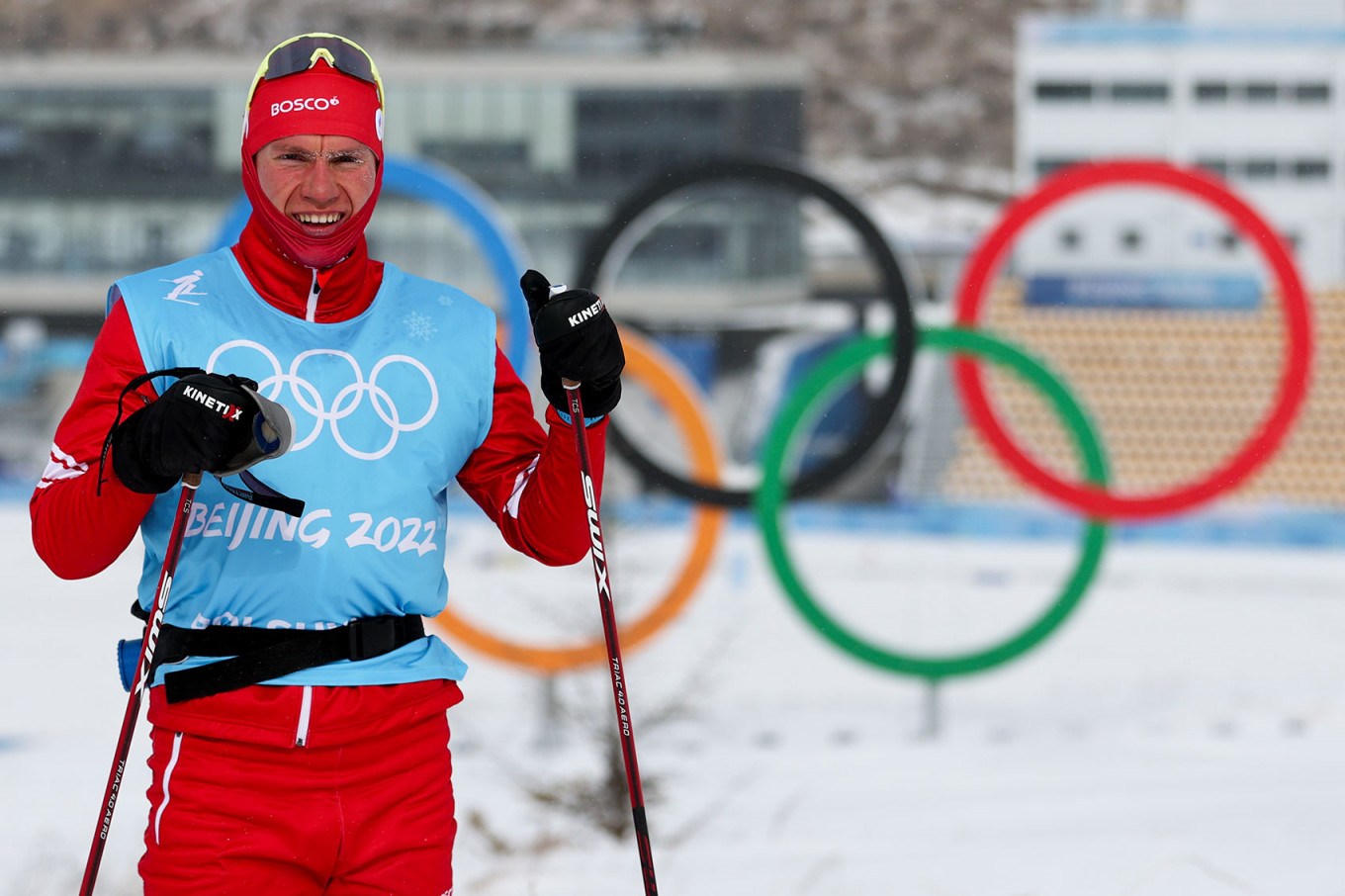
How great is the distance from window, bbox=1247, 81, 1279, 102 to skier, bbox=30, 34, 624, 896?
5.62 metres

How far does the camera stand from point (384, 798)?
1559 millimetres

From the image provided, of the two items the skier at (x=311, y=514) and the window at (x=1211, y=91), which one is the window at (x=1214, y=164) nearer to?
the window at (x=1211, y=91)

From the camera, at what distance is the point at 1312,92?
658 cm

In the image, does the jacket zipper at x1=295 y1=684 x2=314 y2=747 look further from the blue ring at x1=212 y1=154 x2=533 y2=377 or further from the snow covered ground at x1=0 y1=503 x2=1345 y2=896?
the blue ring at x1=212 y1=154 x2=533 y2=377

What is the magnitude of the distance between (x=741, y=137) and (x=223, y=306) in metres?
5.16

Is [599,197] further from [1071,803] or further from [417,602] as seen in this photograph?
[417,602]

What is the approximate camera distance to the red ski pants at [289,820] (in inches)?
58.7

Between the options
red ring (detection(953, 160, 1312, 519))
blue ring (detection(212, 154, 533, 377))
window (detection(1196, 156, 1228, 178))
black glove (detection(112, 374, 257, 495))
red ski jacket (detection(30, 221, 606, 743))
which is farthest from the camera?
window (detection(1196, 156, 1228, 178))

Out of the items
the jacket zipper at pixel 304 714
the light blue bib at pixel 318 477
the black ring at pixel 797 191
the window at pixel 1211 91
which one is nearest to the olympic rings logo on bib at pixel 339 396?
the light blue bib at pixel 318 477

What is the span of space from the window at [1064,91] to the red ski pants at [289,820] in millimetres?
5750

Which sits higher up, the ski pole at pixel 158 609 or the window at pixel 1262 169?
the window at pixel 1262 169

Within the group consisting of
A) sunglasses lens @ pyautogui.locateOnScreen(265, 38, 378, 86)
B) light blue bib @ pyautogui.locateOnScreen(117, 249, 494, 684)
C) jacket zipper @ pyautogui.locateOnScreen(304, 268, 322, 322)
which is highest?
sunglasses lens @ pyautogui.locateOnScreen(265, 38, 378, 86)

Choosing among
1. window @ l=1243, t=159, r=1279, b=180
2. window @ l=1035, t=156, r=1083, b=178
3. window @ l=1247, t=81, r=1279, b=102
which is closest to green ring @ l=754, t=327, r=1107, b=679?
window @ l=1035, t=156, r=1083, b=178

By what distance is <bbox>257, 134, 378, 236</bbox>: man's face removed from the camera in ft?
5.27
